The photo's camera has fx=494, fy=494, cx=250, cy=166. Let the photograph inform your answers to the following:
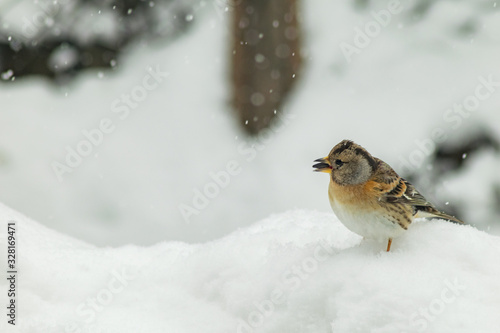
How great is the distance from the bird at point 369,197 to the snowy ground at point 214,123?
301 cm

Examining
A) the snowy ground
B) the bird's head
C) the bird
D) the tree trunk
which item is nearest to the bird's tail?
the bird

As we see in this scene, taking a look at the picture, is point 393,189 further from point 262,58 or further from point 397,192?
point 262,58

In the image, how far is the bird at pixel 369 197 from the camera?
2109mm

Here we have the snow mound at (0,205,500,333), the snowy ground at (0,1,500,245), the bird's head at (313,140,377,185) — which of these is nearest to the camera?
the snow mound at (0,205,500,333)

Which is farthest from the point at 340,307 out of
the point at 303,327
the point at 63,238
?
the point at 63,238

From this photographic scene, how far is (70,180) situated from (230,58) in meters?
2.60

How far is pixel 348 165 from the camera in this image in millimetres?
2264

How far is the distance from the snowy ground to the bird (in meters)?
3.01

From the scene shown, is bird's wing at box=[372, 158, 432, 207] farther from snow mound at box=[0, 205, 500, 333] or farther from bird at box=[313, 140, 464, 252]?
snow mound at box=[0, 205, 500, 333]

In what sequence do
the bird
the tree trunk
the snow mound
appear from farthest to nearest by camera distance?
the tree trunk → the bird → the snow mound

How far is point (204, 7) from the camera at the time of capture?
6.70 meters

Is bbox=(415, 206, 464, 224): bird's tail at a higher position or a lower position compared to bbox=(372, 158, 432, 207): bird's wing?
lower

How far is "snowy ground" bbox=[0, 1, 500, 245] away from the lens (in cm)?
584

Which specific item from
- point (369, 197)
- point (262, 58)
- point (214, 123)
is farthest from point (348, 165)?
point (214, 123)
